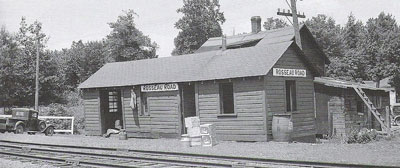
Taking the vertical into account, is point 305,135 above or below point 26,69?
below

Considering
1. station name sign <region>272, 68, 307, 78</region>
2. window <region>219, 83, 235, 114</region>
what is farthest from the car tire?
station name sign <region>272, 68, 307, 78</region>

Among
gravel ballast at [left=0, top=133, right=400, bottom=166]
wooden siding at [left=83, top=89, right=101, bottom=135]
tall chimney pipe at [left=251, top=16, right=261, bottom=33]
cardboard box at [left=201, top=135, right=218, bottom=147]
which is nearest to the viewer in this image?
gravel ballast at [left=0, top=133, right=400, bottom=166]

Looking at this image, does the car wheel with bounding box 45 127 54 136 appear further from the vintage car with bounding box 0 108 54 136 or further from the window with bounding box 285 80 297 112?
the window with bounding box 285 80 297 112

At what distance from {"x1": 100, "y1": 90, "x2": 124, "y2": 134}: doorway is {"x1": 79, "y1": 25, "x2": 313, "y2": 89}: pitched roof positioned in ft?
3.66

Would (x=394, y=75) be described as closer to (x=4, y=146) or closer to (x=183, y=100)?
(x=183, y=100)

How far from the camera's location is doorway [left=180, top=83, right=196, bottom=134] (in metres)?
20.9

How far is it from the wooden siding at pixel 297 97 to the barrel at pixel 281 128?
0.92 ft

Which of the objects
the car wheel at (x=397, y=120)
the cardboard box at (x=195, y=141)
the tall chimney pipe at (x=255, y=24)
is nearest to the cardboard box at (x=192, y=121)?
the cardboard box at (x=195, y=141)

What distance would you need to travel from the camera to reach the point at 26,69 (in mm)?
47969

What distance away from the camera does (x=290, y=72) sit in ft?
64.5

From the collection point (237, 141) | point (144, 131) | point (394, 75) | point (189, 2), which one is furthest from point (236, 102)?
point (189, 2)

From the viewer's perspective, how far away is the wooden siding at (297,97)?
715 inches

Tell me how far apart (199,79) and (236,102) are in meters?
2.21

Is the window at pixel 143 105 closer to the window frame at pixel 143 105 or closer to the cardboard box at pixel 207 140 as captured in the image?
the window frame at pixel 143 105
